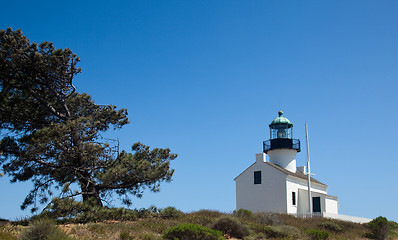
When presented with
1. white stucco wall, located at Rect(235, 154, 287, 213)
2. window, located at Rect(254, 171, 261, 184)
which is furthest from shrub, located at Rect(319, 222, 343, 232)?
window, located at Rect(254, 171, 261, 184)

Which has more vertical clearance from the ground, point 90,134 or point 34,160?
point 90,134

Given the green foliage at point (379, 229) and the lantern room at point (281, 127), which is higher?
the lantern room at point (281, 127)

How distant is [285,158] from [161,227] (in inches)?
822

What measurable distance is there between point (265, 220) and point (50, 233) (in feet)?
38.0

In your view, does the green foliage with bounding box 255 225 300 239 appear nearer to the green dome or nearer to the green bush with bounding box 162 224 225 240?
the green bush with bounding box 162 224 225 240

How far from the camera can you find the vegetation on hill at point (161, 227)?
42.1 ft

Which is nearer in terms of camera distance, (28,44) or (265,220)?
(28,44)

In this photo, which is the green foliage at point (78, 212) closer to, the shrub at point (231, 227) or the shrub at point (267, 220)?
the shrub at point (231, 227)

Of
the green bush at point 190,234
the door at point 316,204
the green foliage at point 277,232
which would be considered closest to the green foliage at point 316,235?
the green foliage at point 277,232

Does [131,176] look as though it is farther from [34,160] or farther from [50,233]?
[50,233]

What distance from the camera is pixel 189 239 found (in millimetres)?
13125

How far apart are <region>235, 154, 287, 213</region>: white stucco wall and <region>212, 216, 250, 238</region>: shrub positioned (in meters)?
15.2

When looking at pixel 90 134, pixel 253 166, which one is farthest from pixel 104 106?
pixel 253 166

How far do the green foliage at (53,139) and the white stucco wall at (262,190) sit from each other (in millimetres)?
13653
